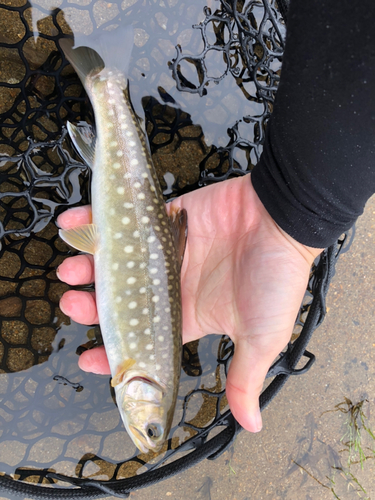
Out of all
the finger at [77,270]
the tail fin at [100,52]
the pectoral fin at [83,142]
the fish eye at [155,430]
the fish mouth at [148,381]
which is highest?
the tail fin at [100,52]

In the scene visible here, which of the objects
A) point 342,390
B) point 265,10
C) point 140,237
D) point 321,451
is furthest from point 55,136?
point 321,451

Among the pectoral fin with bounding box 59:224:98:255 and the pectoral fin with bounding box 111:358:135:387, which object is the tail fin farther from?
the pectoral fin with bounding box 111:358:135:387

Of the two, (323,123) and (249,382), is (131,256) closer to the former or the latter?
(249,382)

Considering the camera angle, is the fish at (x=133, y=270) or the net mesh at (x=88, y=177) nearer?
the fish at (x=133, y=270)

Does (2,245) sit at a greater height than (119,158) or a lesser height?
lesser

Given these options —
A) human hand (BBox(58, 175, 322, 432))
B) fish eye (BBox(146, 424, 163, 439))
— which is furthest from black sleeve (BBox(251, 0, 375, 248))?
fish eye (BBox(146, 424, 163, 439))

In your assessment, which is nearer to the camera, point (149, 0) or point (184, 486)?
point (149, 0)

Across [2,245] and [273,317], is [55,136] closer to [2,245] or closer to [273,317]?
[2,245]

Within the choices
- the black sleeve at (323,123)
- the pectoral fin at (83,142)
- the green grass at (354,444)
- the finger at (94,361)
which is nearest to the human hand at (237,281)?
the finger at (94,361)

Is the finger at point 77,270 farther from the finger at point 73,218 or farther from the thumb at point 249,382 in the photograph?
the thumb at point 249,382
